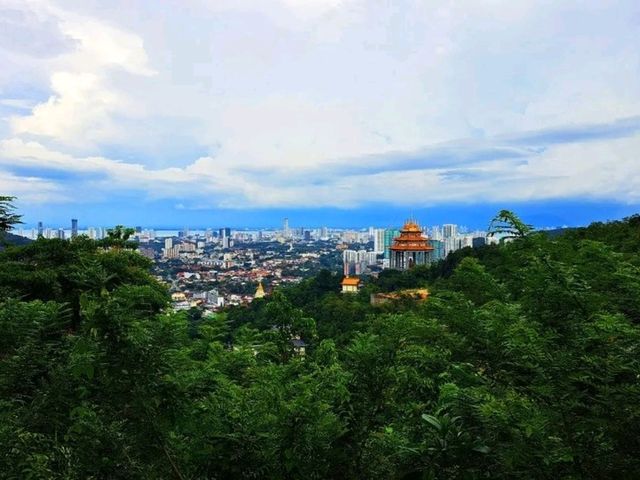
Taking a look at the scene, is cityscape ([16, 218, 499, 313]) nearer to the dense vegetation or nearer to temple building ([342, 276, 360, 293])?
temple building ([342, 276, 360, 293])

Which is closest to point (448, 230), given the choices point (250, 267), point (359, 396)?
point (250, 267)

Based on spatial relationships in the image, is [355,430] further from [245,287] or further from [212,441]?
[245,287]

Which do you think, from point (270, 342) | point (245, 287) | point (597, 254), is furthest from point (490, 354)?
point (245, 287)

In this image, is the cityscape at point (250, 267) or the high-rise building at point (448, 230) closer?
the cityscape at point (250, 267)

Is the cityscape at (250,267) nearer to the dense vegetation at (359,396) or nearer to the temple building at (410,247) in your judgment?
the temple building at (410,247)

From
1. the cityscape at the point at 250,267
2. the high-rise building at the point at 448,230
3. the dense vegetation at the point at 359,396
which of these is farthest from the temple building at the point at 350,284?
the high-rise building at the point at 448,230

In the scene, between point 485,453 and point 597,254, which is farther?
point 597,254

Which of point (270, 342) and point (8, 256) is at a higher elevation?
point (8, 256)

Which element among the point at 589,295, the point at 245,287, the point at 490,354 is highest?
the point at 589,295
